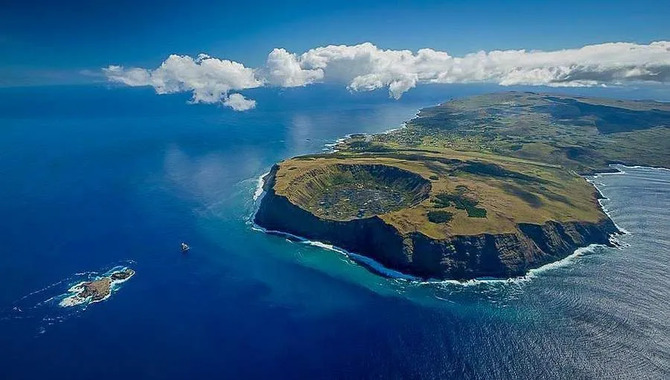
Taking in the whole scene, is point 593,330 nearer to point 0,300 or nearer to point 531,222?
point 531,222

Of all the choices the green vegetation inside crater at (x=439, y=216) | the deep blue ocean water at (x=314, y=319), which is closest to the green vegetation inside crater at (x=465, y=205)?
the green vegetation inside crater at (x=439, y=216)

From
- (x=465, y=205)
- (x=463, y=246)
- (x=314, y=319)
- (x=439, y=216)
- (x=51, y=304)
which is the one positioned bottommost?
(x=314, y=319)

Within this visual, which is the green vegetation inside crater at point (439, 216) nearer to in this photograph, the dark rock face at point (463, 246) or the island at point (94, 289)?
the dark rock face at point (463, 246)

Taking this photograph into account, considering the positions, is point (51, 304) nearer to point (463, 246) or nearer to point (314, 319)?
point (314, 319)

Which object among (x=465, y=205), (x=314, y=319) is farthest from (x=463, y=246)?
(x=314, y=319)

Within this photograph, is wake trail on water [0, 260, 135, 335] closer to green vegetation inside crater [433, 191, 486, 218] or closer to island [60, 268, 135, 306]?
island [60, 268, 135, 306]

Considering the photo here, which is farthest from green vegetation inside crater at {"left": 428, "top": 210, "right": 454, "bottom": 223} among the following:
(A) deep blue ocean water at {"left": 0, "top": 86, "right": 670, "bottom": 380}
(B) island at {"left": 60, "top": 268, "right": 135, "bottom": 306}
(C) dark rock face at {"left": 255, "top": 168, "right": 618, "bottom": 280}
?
(B) island at {"left": 60, "top": 268, "right": 135, "bottom": 306}
